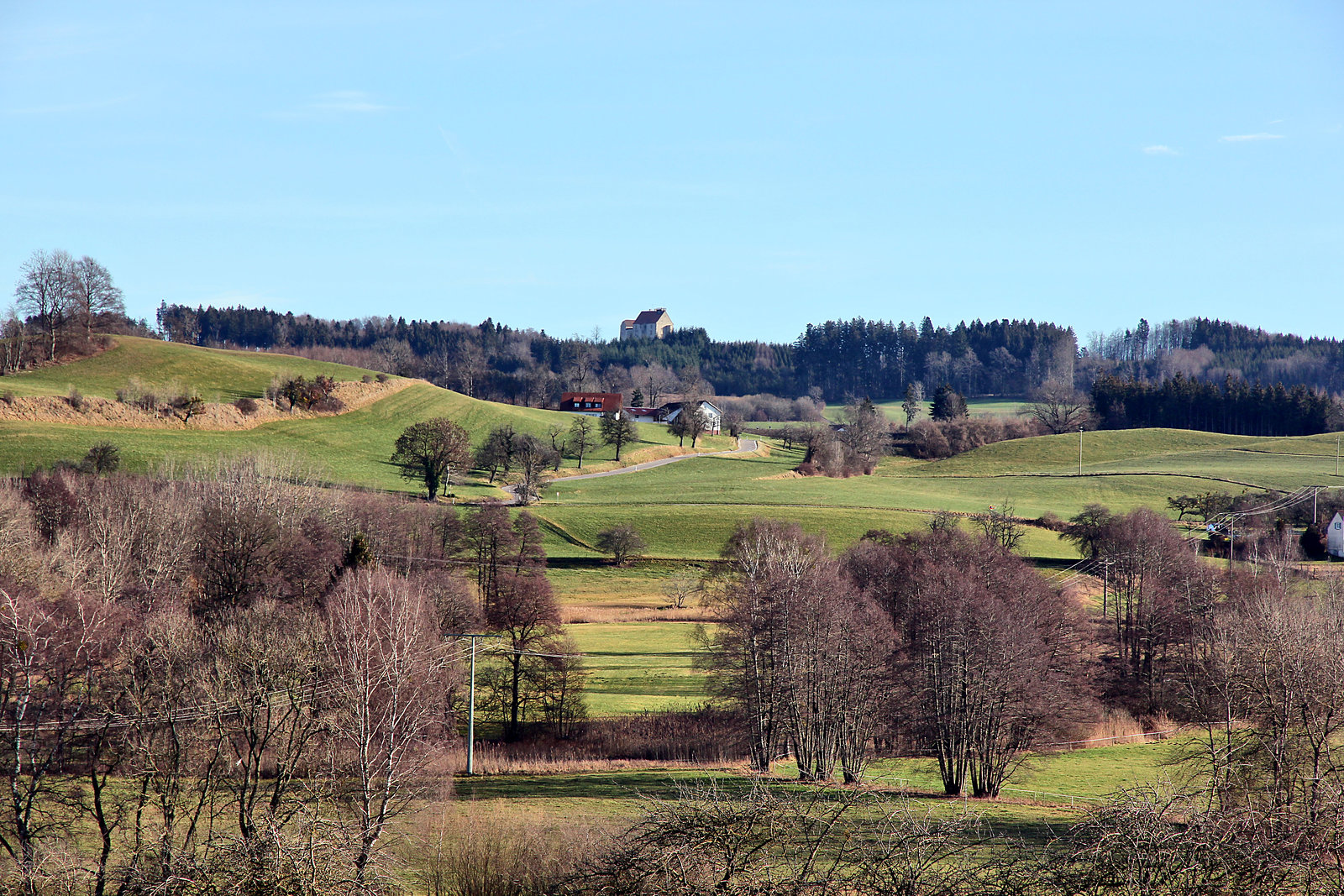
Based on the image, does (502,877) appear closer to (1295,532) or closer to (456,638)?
(456,638)

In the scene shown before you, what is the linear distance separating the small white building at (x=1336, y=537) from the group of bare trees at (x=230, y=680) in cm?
6282

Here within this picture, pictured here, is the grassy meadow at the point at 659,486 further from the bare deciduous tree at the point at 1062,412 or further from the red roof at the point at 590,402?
the bare deciduous tree at the point at 1062,412

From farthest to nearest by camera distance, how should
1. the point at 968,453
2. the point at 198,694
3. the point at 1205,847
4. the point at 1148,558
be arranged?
1. the point at 968,453
2. the point at 1148,558
3. the point at 198,694
4. the point at 1205,847

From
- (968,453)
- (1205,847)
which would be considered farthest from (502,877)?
(968,453)

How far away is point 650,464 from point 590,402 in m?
43.8

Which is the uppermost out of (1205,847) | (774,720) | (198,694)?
(1205,847)

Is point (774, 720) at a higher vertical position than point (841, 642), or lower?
lower

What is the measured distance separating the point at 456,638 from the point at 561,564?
2810 cm

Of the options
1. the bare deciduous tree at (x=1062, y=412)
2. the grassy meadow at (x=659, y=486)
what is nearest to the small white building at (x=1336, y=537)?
the grassy meadow at (x=659, y=486)

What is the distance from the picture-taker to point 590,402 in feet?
528

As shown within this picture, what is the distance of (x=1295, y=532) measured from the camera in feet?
272

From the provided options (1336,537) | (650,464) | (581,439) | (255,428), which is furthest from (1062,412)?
(255,428)

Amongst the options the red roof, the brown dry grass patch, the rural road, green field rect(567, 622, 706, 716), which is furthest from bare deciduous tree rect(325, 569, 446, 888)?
the red roof

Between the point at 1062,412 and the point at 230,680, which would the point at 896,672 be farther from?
the point at 1062,412
